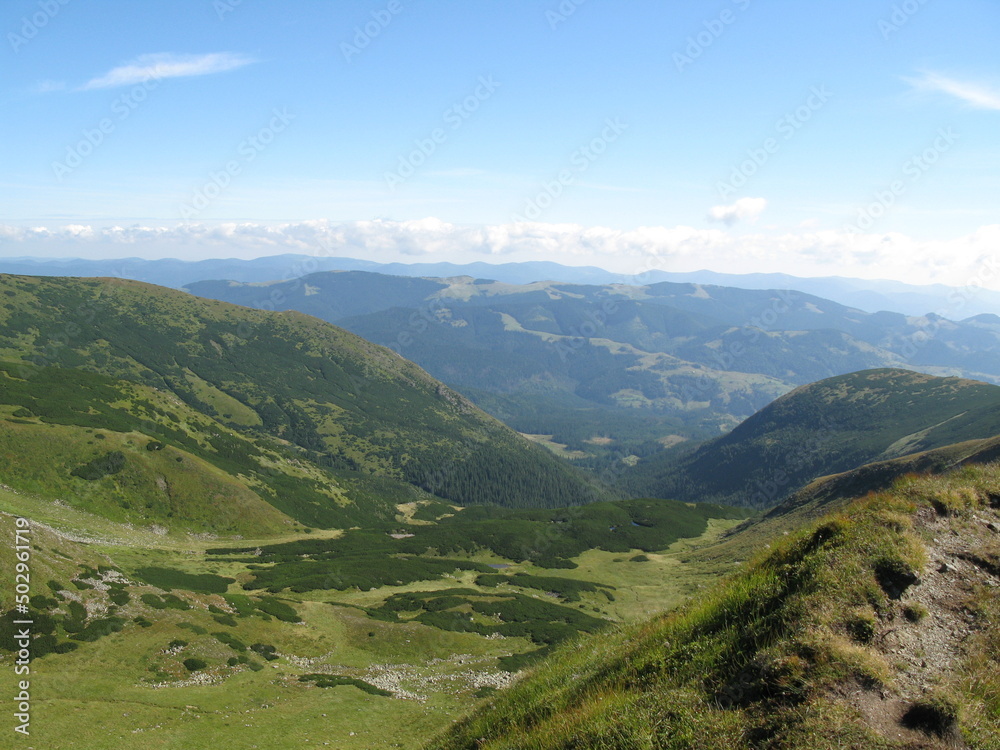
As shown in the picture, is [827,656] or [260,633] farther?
[260,633]

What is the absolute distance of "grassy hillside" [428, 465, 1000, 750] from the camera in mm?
8625

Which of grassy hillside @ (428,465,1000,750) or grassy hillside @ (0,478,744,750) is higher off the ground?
grassy hillside @ (428,465,1000,750)

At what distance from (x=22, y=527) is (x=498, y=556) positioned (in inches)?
3907

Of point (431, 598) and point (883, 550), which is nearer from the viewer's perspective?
point (883, 550)

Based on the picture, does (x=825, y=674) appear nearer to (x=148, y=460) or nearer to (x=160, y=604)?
(x=160, y=604)

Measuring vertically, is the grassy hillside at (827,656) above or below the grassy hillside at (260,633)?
above

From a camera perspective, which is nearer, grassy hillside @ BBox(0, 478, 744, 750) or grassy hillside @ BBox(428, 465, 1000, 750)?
grassy hillside @ BBox(428, 465, 1000, 750)

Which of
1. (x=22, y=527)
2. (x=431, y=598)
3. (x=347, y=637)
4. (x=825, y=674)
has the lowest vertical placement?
(x=431, y=598)

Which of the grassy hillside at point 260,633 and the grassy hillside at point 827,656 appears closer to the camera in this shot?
the grassy hillside at point 827,656

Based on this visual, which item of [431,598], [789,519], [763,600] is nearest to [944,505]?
[763,600]

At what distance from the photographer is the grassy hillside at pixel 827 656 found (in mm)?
Answer: 8625

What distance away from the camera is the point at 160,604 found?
45906mm

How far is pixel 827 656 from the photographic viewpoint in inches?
367

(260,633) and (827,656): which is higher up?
(827,656)
